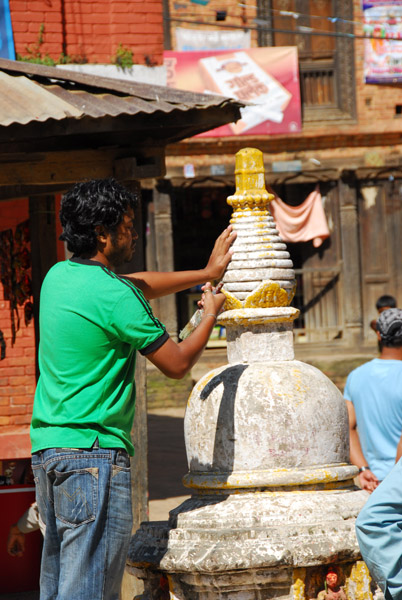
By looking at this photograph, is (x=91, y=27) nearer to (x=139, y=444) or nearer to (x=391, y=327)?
(x=139, y=444)

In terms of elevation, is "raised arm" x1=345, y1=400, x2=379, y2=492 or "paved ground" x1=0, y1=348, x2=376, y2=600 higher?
"raised arm" x1=345, y1=400, x2=379, y2=492

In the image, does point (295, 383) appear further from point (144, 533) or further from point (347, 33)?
point (347, 33)

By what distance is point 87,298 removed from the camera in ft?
10.2

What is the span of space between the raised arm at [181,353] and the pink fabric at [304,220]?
537 inches

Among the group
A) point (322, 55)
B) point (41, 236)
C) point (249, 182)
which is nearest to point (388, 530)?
point (249, 182)

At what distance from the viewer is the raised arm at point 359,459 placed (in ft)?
16.0

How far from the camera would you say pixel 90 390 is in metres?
3.08

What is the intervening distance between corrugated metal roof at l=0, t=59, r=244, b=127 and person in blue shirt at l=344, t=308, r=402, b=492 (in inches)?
63.5

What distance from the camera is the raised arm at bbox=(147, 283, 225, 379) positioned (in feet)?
10.2

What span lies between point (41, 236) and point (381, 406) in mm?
3059

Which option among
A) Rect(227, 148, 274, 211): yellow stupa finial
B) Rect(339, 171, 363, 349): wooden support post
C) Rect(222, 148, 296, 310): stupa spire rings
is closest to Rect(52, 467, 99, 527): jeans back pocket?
Rect(222, 148, 296, 310): stupa spire rings

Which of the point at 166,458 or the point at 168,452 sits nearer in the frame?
the point at 166,458

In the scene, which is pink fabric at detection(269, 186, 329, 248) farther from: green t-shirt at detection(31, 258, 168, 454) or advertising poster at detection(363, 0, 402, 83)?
green t-shirt at detection(31, 258, 168, 454)

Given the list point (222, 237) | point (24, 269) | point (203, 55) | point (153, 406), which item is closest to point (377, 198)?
point (203, 55)
